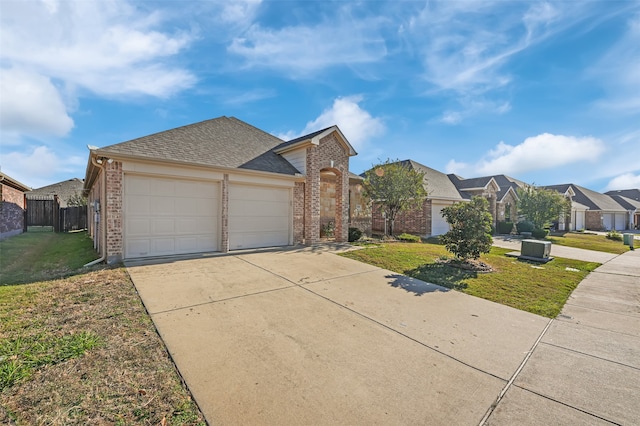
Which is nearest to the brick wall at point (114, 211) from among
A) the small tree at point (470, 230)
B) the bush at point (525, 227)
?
the small tree at point (470, 230)

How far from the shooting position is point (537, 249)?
1040cm

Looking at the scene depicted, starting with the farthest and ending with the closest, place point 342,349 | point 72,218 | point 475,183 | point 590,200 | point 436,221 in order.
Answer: point 590,200 < point 475,183 < point 72,218 < point 436,221 < point 342,349

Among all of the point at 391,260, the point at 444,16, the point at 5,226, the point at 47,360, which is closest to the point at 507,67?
the point at 444,16

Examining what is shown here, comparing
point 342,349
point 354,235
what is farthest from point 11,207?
point 342,349

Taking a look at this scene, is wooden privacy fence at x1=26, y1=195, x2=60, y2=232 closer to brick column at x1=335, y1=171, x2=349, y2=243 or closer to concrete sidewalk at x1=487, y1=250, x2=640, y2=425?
brick column at x1=335, y1=171, x2=349, y2=243

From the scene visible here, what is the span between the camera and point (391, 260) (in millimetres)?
8930

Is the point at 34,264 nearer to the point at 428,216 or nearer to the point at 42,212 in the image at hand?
the point at 42,212

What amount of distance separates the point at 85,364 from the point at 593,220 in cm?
4878

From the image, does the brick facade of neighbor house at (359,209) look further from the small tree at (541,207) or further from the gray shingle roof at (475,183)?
the small tree at (541,207)

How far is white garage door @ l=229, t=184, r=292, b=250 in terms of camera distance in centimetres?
1005

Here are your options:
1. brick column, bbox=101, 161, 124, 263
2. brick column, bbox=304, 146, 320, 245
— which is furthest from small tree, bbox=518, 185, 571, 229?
brick column, bbox=101, 161, 124, 263

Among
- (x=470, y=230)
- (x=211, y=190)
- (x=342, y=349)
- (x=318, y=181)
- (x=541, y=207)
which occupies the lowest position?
(x=342, y=349)

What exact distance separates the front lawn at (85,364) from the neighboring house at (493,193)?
24927 millimetres

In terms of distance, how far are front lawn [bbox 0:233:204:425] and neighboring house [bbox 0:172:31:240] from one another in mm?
13594
